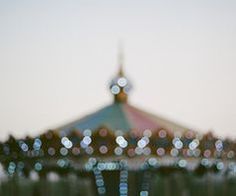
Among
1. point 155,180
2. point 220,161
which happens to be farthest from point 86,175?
point 220,161

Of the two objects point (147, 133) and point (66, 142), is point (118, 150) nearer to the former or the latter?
point (147, 133)

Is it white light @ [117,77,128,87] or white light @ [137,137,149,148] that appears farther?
white light @ [117,77,128,87]

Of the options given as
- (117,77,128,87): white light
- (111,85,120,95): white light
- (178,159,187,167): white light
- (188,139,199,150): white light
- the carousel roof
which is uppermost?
(117,77,128,87): white light

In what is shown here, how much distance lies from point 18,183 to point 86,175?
1326 mm

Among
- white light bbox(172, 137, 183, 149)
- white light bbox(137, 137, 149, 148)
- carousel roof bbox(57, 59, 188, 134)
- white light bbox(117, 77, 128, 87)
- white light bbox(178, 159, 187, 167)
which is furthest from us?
white light bbox(117, 77, 128, 87)

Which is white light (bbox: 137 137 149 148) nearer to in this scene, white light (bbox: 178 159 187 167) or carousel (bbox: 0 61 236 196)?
carousel (bbox: 0 61 236 196)

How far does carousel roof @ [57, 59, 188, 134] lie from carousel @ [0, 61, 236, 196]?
0.06 meters

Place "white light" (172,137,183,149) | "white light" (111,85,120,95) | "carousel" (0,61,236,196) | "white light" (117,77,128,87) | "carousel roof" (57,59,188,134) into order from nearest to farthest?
1. "carousel" (0,61,236,196)
2. "white light" (172,137,183,149)
3. "carousel roof" (57,59,188,134)
4. "white light" (111,85,120,95)
5. "white light" (117,77,128,87)

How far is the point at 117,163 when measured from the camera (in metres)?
10.8

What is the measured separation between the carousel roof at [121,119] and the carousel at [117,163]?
62 mm

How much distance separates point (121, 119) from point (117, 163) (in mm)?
1231

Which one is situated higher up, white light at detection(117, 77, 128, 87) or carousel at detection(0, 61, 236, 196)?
white light at detection(117, 77, 128, 87)

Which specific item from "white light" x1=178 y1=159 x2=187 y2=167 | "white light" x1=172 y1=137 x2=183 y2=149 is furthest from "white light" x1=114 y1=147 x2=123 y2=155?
"white light" x1=178 y1=159 x2=187 y2=167

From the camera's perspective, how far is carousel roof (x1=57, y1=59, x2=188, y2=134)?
447 inches
